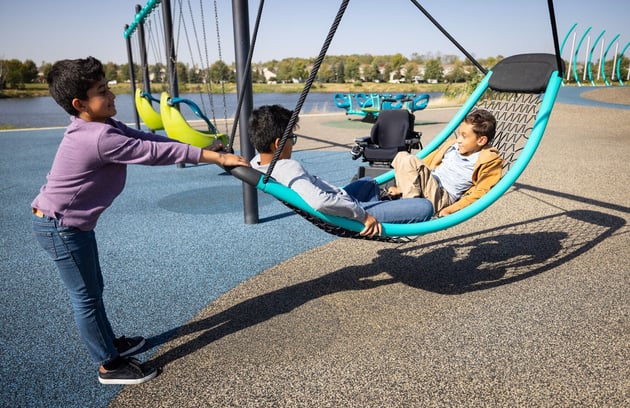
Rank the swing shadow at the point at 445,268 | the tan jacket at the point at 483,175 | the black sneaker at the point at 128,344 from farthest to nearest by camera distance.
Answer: the tan jacket at the point at 483,175 < the swing shadow at the point at 445,268 < the black sneaker at the point at 128,344

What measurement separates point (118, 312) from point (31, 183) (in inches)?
200

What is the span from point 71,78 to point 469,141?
2.49m

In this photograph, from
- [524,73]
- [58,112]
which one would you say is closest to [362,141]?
[524,73]

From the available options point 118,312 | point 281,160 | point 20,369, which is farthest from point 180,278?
point 281,160

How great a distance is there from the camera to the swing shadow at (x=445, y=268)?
9.15 feet

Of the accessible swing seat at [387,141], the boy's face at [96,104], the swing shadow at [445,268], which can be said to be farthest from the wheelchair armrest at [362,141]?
the boy's face at [96,104]

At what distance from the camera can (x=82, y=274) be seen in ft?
6.89

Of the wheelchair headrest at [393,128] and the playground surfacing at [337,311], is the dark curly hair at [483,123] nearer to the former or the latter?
the playground surfacing at [337,311]

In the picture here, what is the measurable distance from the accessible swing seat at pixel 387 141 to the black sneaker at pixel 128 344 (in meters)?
3.98

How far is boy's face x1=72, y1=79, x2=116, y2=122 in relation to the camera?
77.2 inches

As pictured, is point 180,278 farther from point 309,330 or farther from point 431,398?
point 431,398

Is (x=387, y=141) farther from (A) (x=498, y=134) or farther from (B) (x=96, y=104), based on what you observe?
(B) (x=96, y=104)

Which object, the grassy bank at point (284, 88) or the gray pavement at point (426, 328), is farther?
the grassy bank at point (284, 88)

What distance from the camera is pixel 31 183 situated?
689cm
